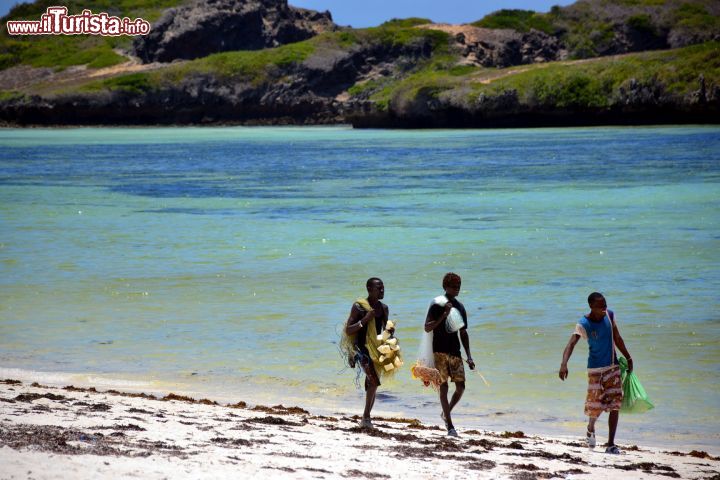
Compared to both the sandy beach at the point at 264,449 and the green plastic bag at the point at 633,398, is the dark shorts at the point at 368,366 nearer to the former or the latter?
the sandy beach at the point at 264,449

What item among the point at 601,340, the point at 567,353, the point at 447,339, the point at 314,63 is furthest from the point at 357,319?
the point at 314,63

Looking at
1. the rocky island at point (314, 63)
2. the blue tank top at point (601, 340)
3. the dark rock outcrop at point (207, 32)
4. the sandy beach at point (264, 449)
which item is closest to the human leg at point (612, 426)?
the sandy beach at point (264, 449)

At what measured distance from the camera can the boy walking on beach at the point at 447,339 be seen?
30.3 ft

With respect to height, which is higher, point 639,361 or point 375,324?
point 375,324

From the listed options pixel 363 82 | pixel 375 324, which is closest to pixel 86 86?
pixel 363 82

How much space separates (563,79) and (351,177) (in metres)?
70.1

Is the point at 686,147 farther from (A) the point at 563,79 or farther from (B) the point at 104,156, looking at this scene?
(A) the point at 563,79

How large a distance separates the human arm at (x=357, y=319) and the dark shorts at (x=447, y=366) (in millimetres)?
648

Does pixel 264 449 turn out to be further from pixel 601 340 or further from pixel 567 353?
pixel 601 340

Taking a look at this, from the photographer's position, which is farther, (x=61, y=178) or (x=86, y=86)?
(x=86, y=86)

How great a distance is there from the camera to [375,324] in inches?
367

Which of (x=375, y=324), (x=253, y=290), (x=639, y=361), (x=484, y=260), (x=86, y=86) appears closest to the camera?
(x=375, y=324)

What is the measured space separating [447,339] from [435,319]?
0.67ft

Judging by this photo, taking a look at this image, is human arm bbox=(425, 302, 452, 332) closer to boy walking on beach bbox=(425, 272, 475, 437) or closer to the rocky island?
boy walking on beach bbox=(425, 272, 475, 437)
